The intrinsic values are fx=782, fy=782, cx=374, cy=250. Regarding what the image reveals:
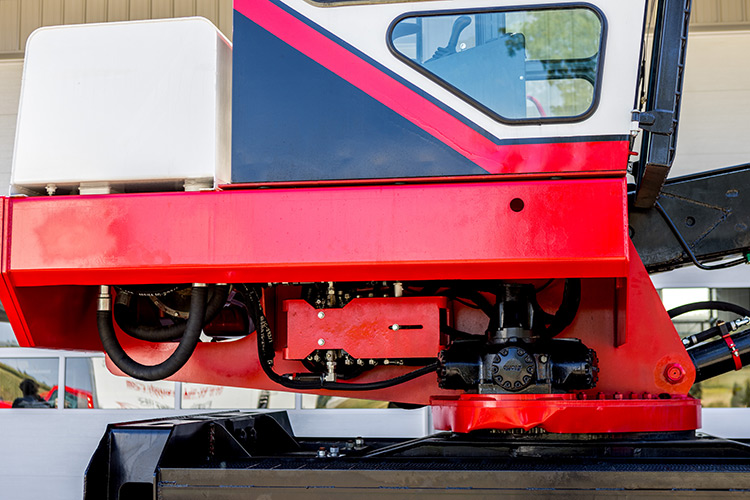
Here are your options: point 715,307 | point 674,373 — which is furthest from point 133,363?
point 715,307

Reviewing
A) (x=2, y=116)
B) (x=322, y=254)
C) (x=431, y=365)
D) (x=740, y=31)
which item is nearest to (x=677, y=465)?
(x=431, y=365)

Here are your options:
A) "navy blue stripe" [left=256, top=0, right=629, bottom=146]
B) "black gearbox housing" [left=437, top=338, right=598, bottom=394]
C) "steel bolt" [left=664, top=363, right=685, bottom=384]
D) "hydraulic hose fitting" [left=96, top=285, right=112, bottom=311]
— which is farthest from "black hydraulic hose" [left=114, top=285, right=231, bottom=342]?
"steel bolt" [left=664, top=363, right=685, bottom=384]

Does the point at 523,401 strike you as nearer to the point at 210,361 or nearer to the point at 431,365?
the point at 431,365

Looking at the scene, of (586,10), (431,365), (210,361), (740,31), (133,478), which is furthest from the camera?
(740,31)

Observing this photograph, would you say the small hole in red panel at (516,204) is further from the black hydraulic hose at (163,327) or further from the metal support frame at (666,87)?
the black hydraulic hose at (163,327)

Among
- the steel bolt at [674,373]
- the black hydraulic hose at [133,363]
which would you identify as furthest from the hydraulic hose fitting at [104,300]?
the steel bolt at [674,373]

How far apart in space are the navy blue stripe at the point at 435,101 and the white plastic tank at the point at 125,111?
0.30 metres

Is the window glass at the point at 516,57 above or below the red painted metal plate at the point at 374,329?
above

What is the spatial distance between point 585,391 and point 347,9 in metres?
1.50

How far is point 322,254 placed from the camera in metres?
2.20

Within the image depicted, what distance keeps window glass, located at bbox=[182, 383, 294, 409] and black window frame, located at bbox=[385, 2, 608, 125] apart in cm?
440

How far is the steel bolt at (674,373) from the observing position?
8.81ft

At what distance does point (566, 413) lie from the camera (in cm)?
236

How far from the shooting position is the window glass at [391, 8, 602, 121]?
216 cm
